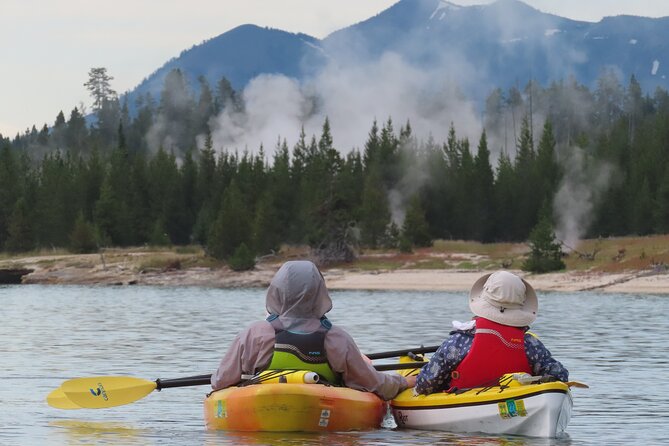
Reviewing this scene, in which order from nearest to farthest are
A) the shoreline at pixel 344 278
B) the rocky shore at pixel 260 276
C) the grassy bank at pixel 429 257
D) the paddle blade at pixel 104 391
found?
the paddle blade at pixel 104 391 → the shoreline at pixel 344 278 → the rocky shore at pixel 260 276 → the grassy bank at pixel 429 257

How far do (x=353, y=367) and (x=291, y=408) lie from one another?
0.87 metres

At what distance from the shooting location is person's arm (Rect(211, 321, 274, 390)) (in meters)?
13.7

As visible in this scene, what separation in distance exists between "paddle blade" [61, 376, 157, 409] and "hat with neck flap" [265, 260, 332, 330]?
11.1ft

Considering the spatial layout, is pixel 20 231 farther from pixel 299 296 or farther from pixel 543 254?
pixel 299 296

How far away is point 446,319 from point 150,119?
150625 mm

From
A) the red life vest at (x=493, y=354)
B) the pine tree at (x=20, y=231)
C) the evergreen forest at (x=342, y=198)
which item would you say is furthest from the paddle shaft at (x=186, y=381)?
the pine tree at (x=20, y=231)

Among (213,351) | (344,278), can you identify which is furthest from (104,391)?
(344,278)

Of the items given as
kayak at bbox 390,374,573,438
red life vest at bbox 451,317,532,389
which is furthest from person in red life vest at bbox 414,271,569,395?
kayak at bbox 390,374,573,438

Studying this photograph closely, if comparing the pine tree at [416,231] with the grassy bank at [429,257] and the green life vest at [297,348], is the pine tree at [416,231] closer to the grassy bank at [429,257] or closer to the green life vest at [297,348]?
the grassy bank at [429,257]

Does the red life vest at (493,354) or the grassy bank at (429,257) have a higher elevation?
the red life vest at (493,354)

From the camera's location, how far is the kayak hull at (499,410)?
13.5 meters

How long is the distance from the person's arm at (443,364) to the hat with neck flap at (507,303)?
49 cm

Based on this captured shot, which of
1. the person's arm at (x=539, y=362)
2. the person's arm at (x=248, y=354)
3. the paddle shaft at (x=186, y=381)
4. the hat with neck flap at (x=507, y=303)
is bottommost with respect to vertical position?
the paddle shaft at (x=186, y=381)

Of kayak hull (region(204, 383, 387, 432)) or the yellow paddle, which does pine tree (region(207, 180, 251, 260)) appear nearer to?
the yellow paddle
